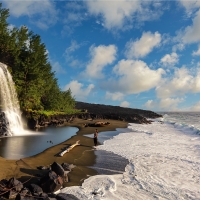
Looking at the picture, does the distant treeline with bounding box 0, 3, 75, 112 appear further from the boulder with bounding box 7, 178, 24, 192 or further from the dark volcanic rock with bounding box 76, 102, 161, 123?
the boulder with bounding box 7, 178, 24, 192

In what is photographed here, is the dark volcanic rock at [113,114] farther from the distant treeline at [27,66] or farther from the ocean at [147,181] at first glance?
the ocean at [147,181]

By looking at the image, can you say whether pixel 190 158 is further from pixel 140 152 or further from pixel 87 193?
pixel 87 193

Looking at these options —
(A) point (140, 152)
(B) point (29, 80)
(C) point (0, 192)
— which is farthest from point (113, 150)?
(B) point (29, 80)

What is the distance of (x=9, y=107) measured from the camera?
1342 inches

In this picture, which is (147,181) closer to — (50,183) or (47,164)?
(50,183)

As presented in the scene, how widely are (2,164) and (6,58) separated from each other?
4018 centimetres

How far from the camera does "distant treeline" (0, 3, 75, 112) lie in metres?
41.6

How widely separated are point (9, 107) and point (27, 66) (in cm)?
1134

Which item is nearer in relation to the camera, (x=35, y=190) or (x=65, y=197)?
(x=65, y=197)

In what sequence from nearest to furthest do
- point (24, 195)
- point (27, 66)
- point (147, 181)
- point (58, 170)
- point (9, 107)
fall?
1. point (24, 195)
2. point (58, 170)
3. point (147, 181)
4. point (9, 107)
5. point (27, 66)

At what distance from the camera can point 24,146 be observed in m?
20.8

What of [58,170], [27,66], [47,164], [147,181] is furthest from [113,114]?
[58,170]

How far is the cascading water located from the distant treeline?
9.66 feet

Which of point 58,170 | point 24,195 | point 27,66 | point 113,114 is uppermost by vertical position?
point 27,66
